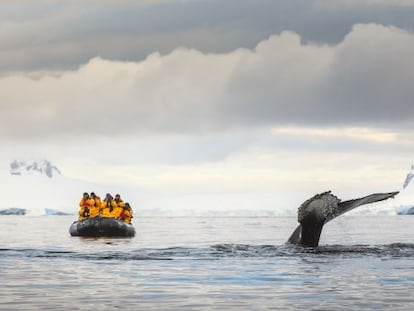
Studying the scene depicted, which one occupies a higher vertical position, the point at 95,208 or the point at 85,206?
the point at 85,206

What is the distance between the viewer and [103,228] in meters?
42.3

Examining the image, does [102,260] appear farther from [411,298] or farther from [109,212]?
[109,212]

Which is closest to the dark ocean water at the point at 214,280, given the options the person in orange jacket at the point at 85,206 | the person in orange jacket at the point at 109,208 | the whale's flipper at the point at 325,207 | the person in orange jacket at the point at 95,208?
the whale's flipper at the point at 325,207

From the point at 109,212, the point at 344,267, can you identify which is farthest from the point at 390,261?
the point at 109,212

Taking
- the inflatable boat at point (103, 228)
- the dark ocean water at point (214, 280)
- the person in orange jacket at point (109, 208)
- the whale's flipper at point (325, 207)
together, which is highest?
the person in orange jacket at point (109, 208)

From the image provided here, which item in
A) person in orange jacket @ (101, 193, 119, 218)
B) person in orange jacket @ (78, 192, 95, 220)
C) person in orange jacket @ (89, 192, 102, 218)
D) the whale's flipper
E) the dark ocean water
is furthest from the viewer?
person in orange jacket @ (78, 192, 95, 220)

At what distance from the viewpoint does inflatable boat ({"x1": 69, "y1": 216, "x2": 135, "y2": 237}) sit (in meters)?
42.2

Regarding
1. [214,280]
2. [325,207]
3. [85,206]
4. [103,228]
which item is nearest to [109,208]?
[85,206]

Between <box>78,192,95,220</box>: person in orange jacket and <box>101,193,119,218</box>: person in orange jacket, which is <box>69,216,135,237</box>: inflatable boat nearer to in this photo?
<box>101,193,119,218</box>: person in orange jacket

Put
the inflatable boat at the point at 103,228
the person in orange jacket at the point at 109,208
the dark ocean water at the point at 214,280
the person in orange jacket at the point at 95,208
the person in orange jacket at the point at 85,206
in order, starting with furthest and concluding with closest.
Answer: the person in orange jacket at the point at 85,206 → the person in orange jacket at the point at 95,208 → the person in orange jacket at the point at 109,208 → the inflatable boat at the point at 103,228 → the dark ocean water at the point at 214,280

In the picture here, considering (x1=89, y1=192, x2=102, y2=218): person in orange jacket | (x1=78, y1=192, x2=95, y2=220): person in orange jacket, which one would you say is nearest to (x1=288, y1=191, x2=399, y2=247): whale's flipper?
(x1=89, y1=192, x2=102, y2=218): person in orange jacket

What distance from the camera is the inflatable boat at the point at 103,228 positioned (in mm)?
42250

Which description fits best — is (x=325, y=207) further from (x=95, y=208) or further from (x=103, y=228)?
(x=95, y=208)

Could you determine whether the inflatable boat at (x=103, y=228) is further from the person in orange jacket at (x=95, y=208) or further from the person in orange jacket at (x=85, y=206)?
the person in orange jacket at (x=85, y=206)
